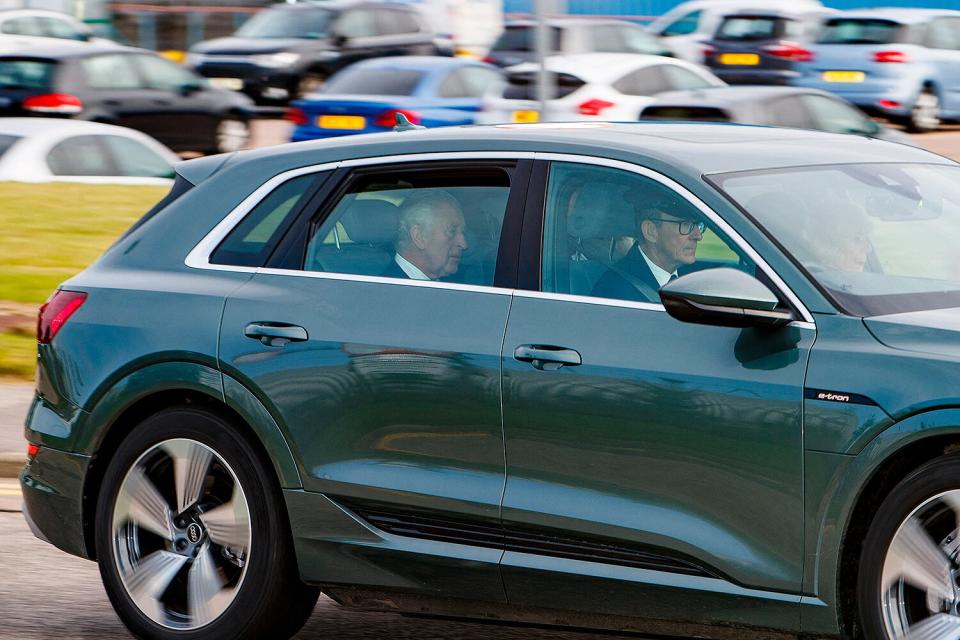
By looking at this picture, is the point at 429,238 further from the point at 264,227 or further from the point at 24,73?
the point at 24,73

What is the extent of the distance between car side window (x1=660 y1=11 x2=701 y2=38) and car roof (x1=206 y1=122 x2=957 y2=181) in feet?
83.4

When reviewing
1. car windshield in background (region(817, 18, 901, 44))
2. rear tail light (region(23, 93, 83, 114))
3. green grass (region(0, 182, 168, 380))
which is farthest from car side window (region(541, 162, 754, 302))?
car windshield in background (region(817, 18, 901, 44))

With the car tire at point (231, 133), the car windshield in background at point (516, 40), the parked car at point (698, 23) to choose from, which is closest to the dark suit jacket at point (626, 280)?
the car tire at point (231, 133)

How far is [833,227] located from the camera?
4.82 metres

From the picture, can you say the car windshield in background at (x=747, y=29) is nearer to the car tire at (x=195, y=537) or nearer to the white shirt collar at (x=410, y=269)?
the white shirt collar at (x=410, y=269)

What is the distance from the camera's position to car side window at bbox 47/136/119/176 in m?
15.8

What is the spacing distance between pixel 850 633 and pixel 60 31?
35.7m

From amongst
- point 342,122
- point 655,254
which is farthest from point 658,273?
point 342,122

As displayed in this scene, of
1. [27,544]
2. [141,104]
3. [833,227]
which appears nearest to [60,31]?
[141,104]

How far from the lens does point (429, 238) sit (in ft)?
17.2

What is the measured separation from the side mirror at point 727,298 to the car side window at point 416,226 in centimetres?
73

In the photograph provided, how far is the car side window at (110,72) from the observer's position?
20.8m

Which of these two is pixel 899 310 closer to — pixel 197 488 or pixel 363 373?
pixel 363 373

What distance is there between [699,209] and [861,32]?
2168 centimetres
